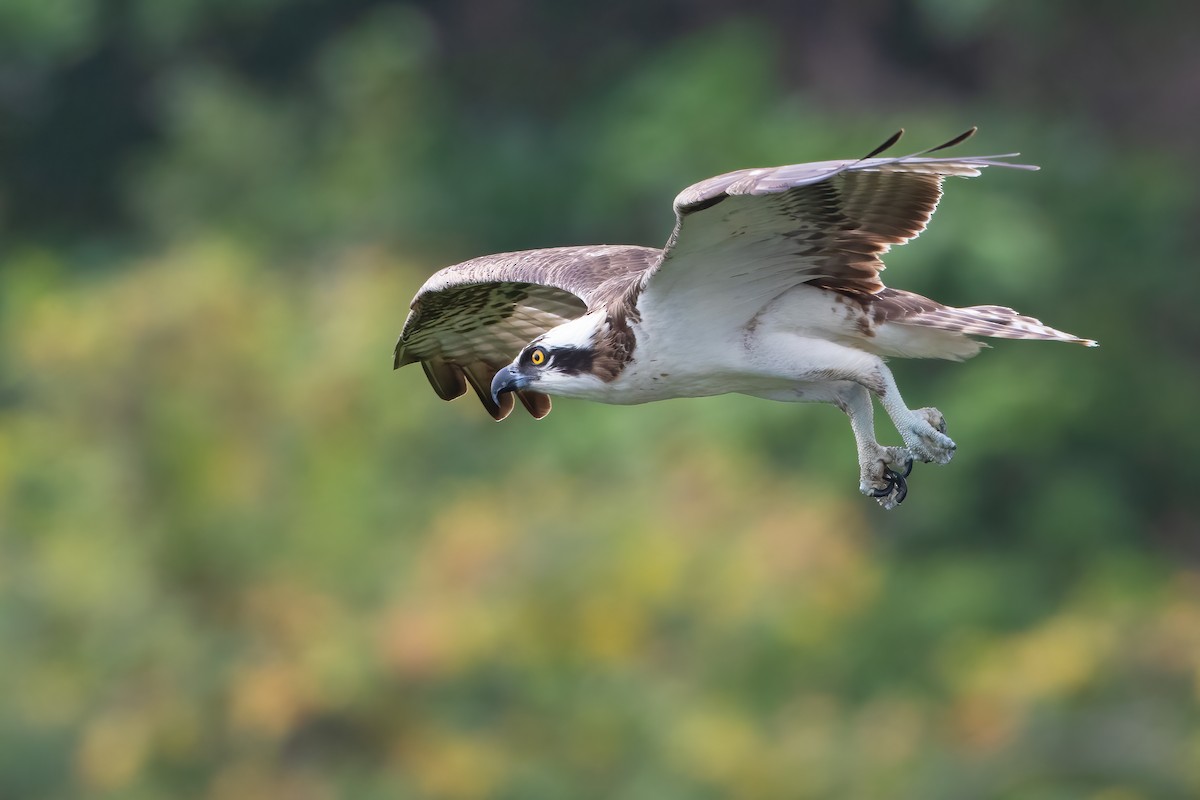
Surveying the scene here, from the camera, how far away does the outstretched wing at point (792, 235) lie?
7500mm

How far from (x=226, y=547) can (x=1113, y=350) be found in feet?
34.3

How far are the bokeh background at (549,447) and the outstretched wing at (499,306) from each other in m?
7.23

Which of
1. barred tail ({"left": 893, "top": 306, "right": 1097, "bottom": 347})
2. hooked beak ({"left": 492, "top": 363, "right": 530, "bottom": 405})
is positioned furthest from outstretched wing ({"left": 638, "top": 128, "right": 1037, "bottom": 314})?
hooked beak ({"left": 492, "top": 363, "right": 530, "bottom": 405})

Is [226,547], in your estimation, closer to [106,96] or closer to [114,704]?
[114,704]

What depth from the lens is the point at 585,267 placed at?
8.95m

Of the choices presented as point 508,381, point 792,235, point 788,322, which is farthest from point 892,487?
point 508,381

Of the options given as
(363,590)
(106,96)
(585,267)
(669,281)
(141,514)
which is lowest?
(669,281)

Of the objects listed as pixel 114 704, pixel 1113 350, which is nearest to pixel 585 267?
pixel 114 704

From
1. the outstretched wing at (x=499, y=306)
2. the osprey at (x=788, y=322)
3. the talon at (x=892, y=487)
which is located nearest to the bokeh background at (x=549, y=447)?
the outstretched wing at (x=499, y=306)

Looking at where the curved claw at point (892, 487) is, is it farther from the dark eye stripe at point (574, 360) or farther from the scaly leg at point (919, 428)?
the dark eye stripe at point (574, 360)

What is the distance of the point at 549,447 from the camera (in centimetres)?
2358

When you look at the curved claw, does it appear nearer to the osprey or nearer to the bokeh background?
the osprey

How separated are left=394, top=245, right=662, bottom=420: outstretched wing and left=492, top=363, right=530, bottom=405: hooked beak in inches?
15.0

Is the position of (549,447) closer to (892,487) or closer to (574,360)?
(892,487)
